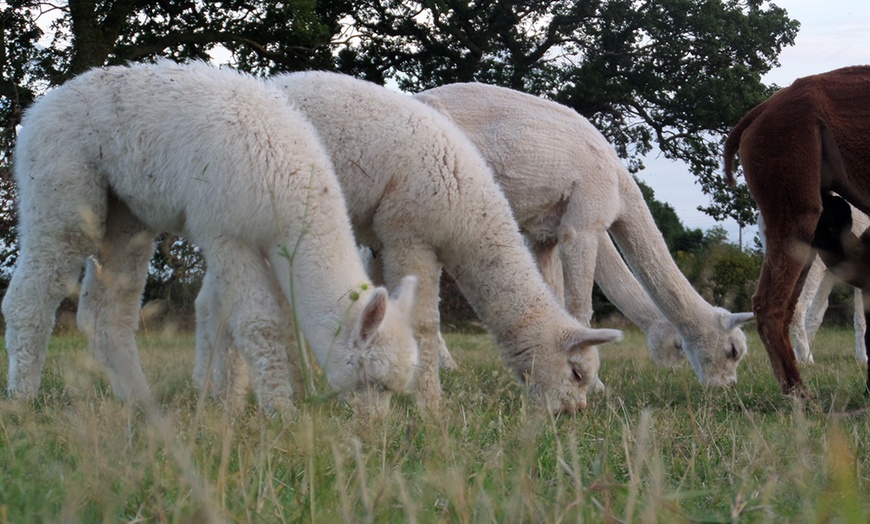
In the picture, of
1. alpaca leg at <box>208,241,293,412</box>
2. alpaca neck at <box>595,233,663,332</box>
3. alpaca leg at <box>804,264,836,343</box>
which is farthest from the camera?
alpaca leg at <box>804,264,836,343</box>

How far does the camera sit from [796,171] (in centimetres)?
538

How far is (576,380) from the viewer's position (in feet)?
18.1

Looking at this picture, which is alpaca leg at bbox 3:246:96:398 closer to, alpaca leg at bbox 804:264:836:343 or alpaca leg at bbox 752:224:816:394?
alpaca leg at bbox 752:224:816:394

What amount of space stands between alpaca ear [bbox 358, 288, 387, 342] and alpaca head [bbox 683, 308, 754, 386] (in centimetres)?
416

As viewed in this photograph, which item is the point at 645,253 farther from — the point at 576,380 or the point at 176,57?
the point at 176,57

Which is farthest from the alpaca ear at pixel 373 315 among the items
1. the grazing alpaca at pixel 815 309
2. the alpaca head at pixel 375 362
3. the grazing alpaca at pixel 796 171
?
the grazing alpaca at pixel 815 309

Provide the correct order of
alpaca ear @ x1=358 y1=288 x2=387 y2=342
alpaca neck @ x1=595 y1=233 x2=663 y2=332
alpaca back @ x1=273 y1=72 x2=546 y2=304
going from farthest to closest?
alpaca neck @ x1=595 y1=233 x2=663 y2=332, alpaca back @ x1=273 y1=72 x2=546 y2=304, alpaca ear @ x1=358 y1=288 x2=387 y2=342

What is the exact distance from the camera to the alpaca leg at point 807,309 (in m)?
9.78

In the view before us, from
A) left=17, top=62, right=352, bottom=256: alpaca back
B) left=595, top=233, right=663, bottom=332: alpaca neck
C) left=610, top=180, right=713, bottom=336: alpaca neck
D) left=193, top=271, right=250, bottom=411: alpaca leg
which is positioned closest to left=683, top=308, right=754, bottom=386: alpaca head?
left=610, top=180, right=713, bottom=336: alpaca neck

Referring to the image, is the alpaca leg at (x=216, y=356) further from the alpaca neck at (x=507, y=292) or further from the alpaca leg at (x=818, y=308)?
the alpaca leg at (x=818, y=308)

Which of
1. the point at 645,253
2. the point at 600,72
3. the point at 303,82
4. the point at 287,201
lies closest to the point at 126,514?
the point at 287,201

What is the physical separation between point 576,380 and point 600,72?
66.1 feet

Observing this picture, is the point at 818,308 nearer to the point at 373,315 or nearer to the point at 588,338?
the point at 588,338

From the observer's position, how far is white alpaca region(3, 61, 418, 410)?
181 inches
